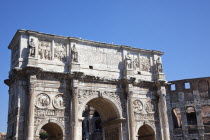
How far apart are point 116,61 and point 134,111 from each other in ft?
11.5

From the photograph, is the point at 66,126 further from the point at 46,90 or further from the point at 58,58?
the point at 58,58

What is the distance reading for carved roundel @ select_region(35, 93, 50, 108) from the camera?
1572 cm

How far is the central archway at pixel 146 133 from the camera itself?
62.4 feet

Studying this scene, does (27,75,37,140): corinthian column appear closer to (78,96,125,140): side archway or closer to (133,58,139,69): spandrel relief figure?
(78,96,125,140): side archway

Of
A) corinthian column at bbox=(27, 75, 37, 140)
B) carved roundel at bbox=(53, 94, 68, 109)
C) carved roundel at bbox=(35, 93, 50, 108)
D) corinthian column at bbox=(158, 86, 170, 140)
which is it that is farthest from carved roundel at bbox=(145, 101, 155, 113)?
corinthian column at bbox=(27, 75, 37, 140)

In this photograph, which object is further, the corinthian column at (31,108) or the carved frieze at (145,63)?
the carved frieze at (145,63)

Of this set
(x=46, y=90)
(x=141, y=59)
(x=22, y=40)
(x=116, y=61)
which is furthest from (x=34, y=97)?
(x=141, y=59)

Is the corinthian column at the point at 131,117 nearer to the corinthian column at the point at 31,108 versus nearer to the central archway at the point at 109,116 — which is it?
the central archway at the point at 109,116

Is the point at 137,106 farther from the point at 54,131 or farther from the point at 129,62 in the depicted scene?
the point at 54,131

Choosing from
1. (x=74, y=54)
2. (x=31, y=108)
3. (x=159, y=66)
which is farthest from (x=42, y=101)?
(x=159, y=66)

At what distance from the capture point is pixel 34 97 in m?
15.4

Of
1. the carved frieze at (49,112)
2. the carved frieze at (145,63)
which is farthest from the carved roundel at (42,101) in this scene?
the carved frieze at (145,63)

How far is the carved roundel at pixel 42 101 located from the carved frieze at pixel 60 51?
2494mm

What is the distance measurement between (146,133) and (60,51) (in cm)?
812
